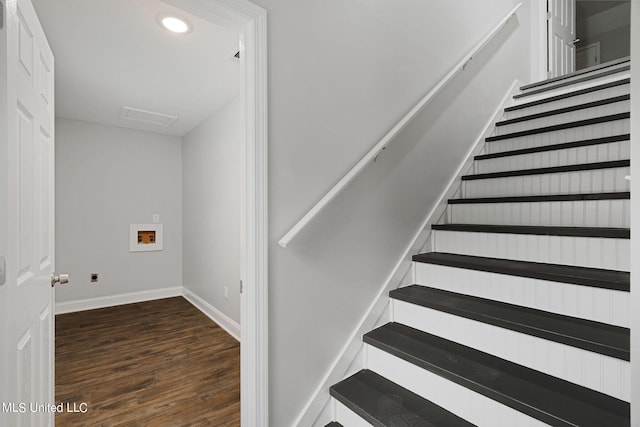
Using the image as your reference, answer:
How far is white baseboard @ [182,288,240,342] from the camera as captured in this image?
3.12m

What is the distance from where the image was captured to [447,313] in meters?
1.54

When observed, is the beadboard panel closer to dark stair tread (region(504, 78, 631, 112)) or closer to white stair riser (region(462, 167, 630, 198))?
white stair riser (region(462, 167, 630, 198))

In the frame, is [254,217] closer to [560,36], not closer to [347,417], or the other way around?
[347,417]

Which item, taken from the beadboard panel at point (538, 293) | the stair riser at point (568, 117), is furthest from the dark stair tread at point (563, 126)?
the beadboard panel at point (538, 293)

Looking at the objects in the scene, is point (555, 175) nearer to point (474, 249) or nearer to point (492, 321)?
point (474, 249)

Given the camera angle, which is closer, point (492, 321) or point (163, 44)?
point (492, 321)

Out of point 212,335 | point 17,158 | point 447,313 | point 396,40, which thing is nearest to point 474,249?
point 447,313

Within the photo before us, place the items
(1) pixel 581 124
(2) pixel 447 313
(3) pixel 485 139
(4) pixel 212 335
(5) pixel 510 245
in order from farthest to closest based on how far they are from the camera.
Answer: (4) pixel 212 335 < (3) pixel 485 139 < (1) pixel 581 124 < (5) pixel 510 245 < (2) pixel 447 313

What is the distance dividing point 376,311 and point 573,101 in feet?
7.88

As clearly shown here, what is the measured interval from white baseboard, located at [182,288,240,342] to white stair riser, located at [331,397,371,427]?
174 centimetres

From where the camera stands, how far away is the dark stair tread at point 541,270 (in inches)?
50.4

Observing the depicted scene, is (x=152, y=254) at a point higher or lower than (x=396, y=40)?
lower

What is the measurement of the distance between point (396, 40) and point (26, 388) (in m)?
2.38

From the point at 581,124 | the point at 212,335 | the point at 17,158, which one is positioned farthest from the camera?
the point at 212,335
